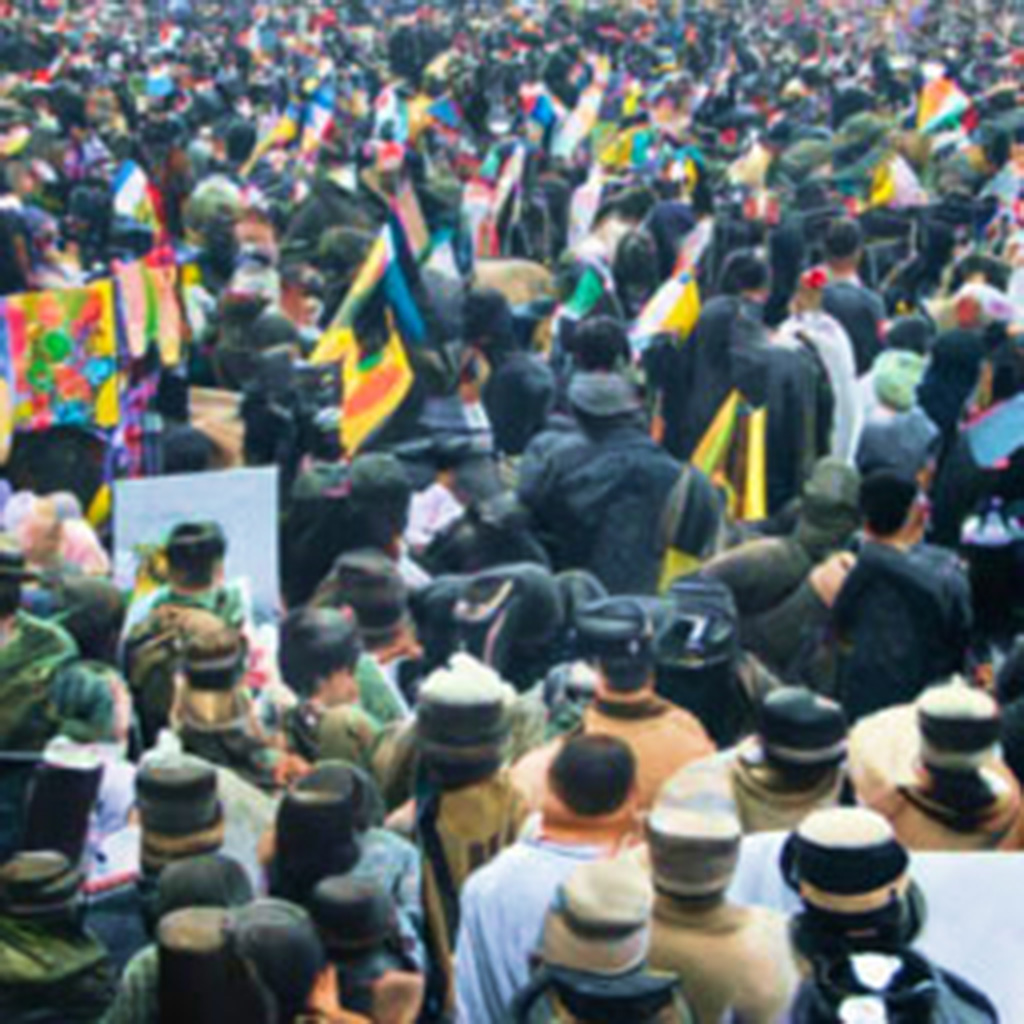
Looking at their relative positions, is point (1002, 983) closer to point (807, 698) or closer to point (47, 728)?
point (807, 698)

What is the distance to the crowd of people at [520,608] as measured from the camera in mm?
3854

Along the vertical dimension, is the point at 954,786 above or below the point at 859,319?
above

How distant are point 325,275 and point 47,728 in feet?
15.4

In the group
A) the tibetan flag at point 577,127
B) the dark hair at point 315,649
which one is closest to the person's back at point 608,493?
the dark hair at point 315,649

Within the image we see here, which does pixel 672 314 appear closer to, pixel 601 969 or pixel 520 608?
pixel 520 608

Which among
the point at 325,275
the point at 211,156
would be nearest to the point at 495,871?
the point at 325,275

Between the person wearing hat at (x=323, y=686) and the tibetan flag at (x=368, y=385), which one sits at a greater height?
the person wearing hat at (x=323, y=686)

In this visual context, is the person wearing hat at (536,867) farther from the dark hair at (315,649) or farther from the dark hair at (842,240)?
the dark hair at (842,240)

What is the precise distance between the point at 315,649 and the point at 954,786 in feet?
4.97

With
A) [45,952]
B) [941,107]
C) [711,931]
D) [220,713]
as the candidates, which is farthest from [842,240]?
[941,107]

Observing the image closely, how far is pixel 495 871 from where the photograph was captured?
4.21m

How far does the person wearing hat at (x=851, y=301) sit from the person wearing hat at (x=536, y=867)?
15.3ft

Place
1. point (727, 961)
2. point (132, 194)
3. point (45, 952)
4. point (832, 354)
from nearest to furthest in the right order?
point (727, 961) → point (45, 952) → point (832, 354) → point (132, 194)

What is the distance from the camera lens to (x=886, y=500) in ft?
18.9
